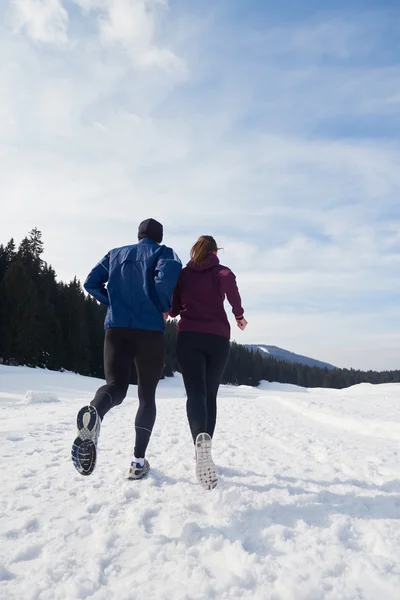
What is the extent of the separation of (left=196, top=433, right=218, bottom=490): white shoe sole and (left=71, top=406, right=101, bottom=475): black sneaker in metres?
0.83

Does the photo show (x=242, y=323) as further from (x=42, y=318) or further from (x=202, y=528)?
(x=42, y=318)

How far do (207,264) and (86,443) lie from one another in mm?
1958

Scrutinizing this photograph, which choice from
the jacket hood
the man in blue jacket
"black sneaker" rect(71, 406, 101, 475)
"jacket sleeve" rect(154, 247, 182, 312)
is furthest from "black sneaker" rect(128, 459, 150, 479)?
the jacket hood

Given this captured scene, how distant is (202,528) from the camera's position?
2492mm

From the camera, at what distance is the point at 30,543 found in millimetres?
2246

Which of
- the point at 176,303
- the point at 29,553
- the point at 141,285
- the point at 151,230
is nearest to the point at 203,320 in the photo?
the point at 176,303

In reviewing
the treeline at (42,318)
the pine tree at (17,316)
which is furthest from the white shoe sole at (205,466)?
the pine tree at (17,316)

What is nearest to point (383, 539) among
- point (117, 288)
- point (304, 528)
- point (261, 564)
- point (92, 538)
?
point (304, 528)

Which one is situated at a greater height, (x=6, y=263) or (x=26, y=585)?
(x=6, y=263)

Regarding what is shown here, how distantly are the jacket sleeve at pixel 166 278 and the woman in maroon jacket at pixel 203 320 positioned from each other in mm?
308

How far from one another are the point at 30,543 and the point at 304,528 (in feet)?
5.50

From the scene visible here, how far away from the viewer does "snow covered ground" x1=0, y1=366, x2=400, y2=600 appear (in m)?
1.86

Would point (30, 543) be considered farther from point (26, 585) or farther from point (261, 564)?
point (261, 564)

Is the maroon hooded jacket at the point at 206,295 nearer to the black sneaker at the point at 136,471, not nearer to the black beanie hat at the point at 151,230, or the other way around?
the black beanie hat at the point at 151,230
